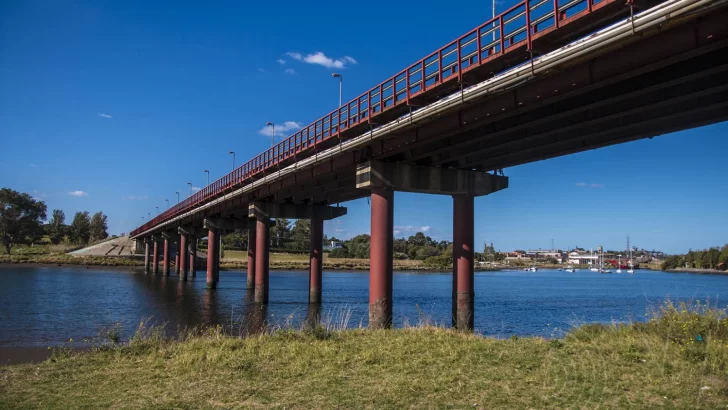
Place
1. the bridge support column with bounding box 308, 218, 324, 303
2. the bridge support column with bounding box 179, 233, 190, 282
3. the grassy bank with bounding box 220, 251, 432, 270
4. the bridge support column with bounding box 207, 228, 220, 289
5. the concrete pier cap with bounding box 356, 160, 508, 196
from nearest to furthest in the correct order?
1. the concrete pier cap with bounding box 356, 160, 508, 196
2. the bridge support column with bounding box 308, 218, 324, 303
3. the bridge support column with bounding box 207, 228, 220, 289
4. the bridge support column with bounding box 179, 233, 190, 282
5. the grassy bank with bounding box 220, 251, 432, 270

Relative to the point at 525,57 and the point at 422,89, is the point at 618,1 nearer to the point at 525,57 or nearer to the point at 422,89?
the point at 525,57

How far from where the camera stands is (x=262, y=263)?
47312 millimetres

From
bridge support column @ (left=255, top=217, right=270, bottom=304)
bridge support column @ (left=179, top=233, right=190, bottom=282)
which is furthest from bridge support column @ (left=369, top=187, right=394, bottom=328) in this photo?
bridge support column @ (left=179, top=233, right=190, bottom=282)

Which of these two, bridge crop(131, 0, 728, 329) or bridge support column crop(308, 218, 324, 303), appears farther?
bridge support column crop(308, 218, 324, 303)

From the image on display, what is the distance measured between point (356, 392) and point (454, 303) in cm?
2289

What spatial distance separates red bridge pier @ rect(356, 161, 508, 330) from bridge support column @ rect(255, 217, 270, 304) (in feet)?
65.1

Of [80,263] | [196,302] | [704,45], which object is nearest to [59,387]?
[704,45]

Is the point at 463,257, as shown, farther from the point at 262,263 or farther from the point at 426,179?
the point at 262,263

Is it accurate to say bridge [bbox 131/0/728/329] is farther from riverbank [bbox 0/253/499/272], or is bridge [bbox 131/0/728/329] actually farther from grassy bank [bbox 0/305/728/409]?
riverbank [bbox 0/253/499/272]

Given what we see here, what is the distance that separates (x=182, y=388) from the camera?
10547 mm

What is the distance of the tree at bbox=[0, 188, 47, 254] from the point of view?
157 meters

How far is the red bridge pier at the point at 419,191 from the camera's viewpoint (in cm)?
2848

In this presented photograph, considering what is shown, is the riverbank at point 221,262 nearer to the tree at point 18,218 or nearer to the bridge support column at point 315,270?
the tree at point 18,218

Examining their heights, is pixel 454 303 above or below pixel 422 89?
below
